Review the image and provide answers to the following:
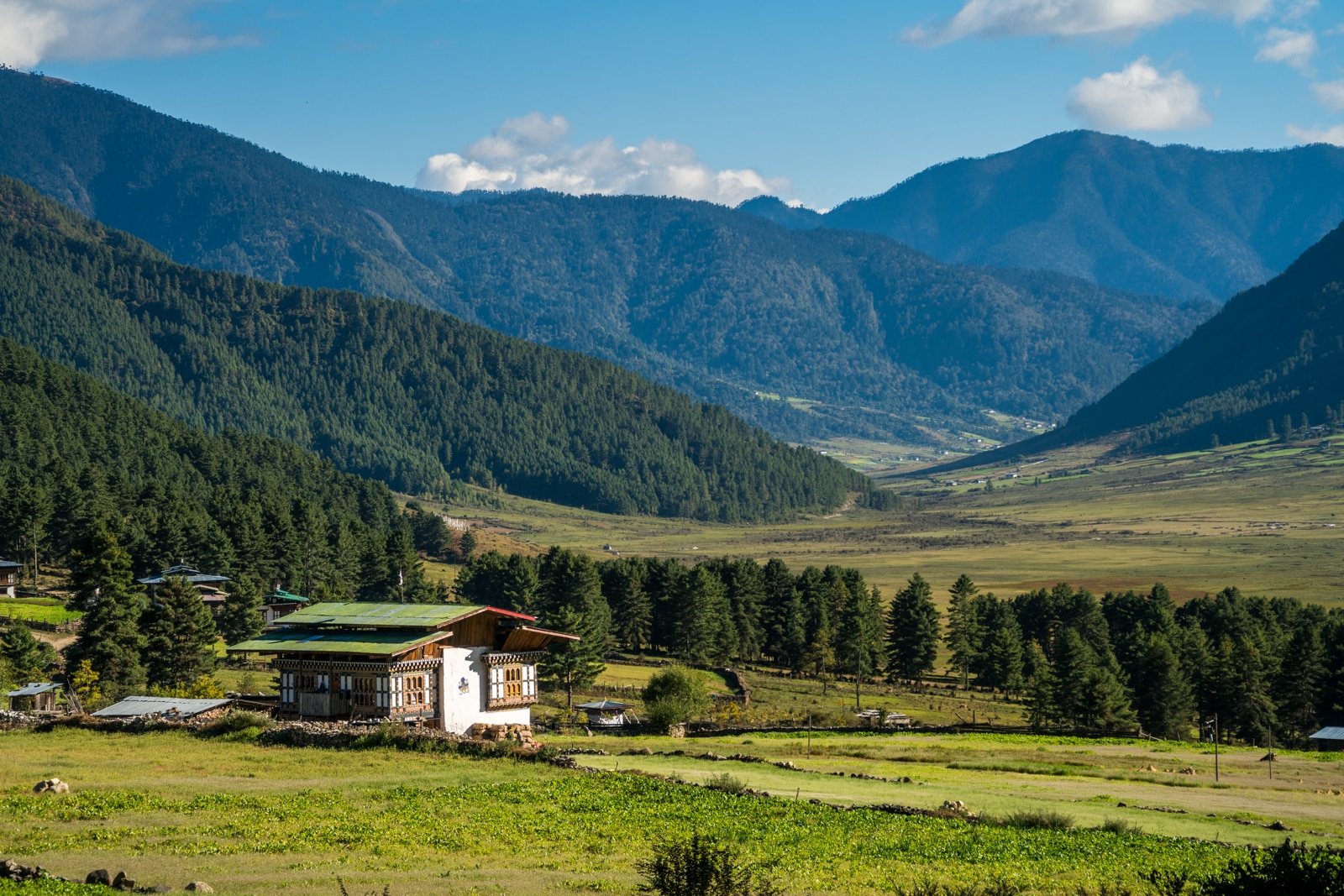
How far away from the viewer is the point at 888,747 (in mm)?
67250

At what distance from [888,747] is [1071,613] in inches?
2471

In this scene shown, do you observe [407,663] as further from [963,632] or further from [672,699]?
[963,632]

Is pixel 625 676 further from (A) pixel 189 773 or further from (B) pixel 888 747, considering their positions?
(A) pixel 189 773

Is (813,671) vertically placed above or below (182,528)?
below

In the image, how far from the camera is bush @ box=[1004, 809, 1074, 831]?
134ft

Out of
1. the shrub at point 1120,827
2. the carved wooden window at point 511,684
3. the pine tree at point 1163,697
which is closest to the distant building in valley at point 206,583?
the carved wooden window at point 511,684

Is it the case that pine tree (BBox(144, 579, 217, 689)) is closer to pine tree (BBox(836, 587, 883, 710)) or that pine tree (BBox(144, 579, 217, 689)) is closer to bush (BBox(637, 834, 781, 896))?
pine tree (BBox(836, 587, 883, 710))

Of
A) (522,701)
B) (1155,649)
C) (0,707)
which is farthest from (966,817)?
(1155,649)

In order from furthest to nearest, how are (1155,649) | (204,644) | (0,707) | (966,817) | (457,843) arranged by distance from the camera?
(1155,649) → (204,644) → (0,707) → (966,817) → (457,843)

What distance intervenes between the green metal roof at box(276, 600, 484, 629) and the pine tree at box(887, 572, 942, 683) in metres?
64.0

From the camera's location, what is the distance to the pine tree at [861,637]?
4562 inches

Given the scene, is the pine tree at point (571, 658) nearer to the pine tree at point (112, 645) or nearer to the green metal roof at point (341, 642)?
the green metal roof at point (341, 642)

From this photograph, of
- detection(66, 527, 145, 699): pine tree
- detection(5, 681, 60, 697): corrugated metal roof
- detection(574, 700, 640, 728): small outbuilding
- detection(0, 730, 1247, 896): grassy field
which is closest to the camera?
detection(0, 730, 1247, 896): grassy field

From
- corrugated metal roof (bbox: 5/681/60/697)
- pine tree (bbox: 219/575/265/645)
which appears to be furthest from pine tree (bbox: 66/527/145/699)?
pine tree (bbox: 219/575/265/645)
